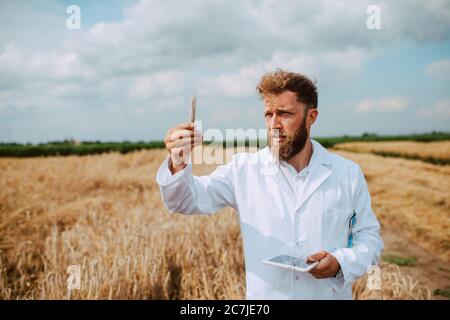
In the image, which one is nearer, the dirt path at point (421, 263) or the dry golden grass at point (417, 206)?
the dirt path at point (421, 263)

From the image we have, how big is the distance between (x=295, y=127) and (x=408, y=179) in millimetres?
11143

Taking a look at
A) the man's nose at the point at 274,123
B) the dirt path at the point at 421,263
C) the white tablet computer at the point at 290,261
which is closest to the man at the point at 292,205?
the man's nose at the point at 274,123

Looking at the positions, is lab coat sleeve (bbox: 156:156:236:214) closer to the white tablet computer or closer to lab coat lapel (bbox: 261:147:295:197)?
lab coat lapel (bbox: 261:147:295:197)

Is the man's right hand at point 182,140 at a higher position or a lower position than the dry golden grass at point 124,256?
higher

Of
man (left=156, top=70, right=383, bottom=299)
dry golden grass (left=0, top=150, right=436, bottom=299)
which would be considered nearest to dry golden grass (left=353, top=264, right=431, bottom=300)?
dry golden grass (left=0, top=150, right=436, bottom=299)

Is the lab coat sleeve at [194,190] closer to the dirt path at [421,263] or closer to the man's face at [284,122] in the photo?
the man's face at [284,122]

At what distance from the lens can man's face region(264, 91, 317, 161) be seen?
2.05m

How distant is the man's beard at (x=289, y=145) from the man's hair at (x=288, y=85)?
13 centimetres

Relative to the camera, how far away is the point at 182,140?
170cm

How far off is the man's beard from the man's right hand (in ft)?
1.62

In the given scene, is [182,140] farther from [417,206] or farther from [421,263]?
[417,206]

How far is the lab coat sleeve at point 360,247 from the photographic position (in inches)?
76.2

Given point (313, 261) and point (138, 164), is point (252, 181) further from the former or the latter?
point (138, 164)
